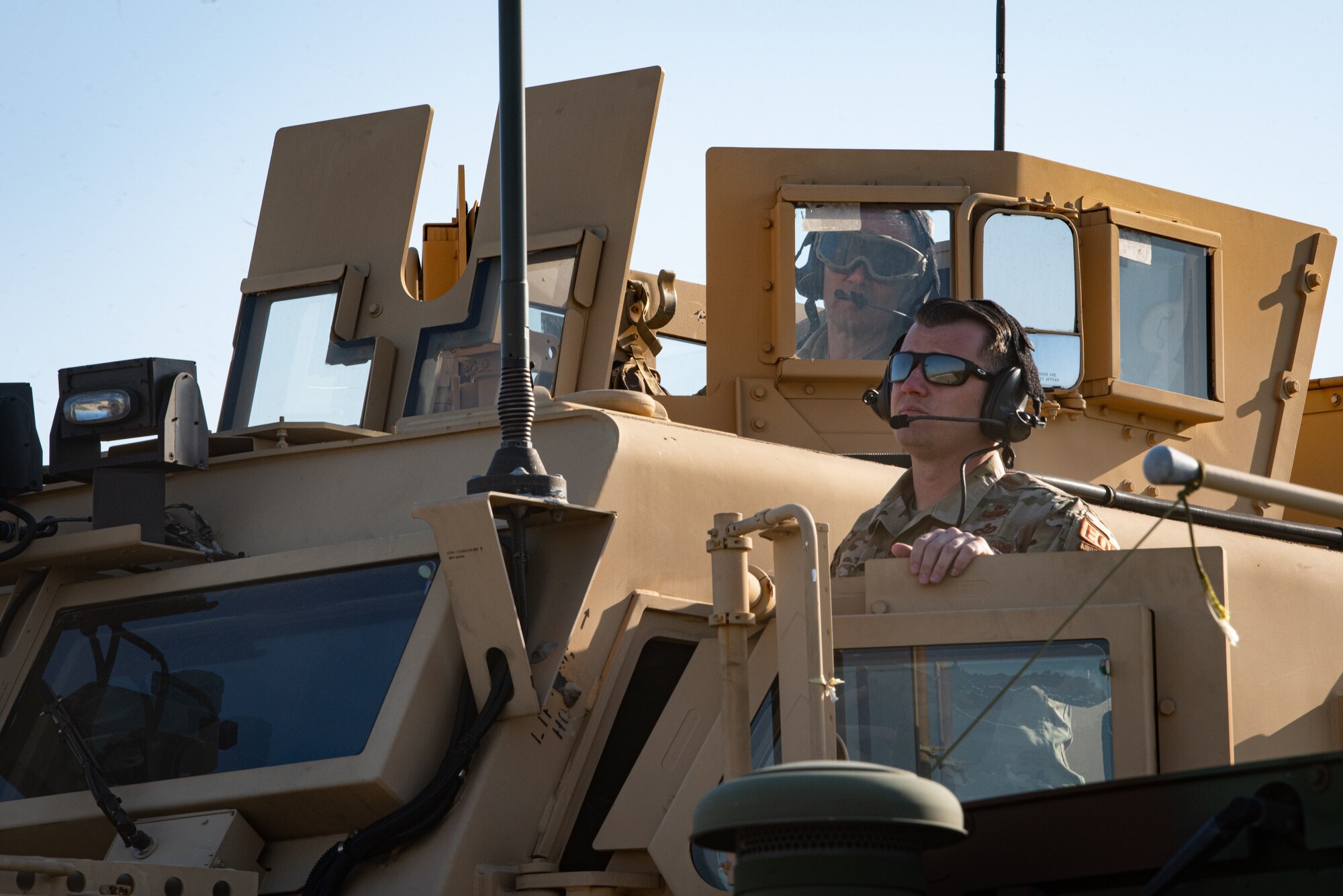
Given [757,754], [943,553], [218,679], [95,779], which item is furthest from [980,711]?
[95,779]

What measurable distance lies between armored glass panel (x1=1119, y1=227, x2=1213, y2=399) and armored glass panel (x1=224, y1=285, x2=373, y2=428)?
8.85ft

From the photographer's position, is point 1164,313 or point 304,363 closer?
point 1164,313

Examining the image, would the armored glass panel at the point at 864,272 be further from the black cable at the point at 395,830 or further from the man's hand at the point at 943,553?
the black cable at the point at 395,830

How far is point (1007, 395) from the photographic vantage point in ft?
14.9

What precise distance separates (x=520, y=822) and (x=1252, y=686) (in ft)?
5.46

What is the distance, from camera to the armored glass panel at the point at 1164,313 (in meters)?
6.69

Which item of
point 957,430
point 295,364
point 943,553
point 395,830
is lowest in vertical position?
point 395,830

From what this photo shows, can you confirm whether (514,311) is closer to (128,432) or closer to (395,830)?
(128,432)

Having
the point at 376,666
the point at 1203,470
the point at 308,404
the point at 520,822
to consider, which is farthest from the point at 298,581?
the point at 308,404

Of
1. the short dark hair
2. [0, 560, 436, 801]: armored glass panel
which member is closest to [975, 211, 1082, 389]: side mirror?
the short dark hair

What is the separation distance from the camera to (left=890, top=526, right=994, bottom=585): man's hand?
3.95 metres

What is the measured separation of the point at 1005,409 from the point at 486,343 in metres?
2.74

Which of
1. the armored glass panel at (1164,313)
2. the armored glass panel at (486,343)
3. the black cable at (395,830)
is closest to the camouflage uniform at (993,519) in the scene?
the black cable at (395,830)

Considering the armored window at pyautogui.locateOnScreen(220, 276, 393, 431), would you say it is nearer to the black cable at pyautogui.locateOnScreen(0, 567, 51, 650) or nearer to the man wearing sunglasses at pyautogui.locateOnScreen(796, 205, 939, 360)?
the man wearing sunglasses at pyautogui.locateOnScreen(796, 205, 939, 360)
